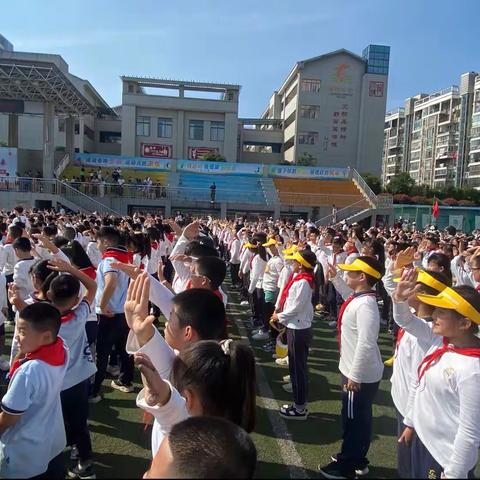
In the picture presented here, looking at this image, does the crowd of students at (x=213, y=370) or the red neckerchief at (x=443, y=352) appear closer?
the crowd of students at (x=213, y=370)

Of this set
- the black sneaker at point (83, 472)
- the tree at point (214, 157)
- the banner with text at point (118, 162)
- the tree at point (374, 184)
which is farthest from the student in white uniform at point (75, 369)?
the tree at point (374, 184)

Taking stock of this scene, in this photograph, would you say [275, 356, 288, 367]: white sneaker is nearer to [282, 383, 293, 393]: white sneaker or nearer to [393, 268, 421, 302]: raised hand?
[282, 383, 293, 393]: white sneaker

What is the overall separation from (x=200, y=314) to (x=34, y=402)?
1076 millimetres

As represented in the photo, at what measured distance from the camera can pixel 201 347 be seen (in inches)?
67.9

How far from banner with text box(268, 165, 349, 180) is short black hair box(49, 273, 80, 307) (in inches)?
1209

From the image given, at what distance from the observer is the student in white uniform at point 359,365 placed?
3318 millimetres

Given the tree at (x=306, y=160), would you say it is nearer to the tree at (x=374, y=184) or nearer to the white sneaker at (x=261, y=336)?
the tree at (x=374, y=184)

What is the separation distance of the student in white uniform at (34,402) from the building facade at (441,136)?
2632 inches

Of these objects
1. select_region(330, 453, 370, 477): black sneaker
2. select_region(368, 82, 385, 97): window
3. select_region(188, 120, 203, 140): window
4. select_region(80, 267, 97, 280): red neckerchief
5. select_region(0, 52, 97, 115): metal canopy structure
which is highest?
select_region(368, 82, 385, 97): window

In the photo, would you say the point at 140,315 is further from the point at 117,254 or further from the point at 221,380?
the point at 117,254

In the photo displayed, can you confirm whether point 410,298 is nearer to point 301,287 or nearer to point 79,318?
point 301,287

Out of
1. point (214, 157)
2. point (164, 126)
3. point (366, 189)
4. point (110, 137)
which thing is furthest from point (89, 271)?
point (110, 137)

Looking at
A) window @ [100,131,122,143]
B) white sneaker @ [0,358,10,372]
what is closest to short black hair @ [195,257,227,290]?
white sneaker @ [0,358,10,372]

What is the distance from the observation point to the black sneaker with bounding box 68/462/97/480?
3.37 metres
